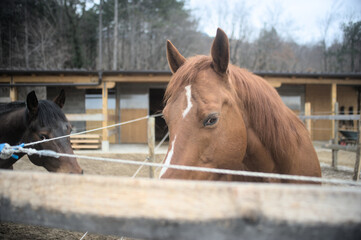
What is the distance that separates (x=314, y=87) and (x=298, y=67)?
13596 mm

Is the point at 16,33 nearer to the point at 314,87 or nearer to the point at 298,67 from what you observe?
the point at 314,87

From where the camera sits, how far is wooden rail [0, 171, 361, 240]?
21.1 inches

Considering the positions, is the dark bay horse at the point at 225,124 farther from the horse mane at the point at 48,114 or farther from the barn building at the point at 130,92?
the barn building at the point at 130,92

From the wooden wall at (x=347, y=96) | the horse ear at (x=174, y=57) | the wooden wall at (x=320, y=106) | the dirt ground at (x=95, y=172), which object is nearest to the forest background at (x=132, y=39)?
the wooden wall at (x=347, y=96)

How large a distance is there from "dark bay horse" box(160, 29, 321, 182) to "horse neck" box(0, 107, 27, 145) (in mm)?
2005

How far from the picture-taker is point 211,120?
1.35 meters

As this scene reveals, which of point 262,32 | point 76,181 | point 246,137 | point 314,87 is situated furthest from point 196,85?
point 262,32

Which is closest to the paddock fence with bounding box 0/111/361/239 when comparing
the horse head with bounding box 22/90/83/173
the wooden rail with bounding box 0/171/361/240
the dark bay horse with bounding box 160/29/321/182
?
the wooden rail with bounding box 0/171/361/240

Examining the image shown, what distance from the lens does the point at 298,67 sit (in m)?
23.6

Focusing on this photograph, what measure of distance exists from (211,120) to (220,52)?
50 centimetres

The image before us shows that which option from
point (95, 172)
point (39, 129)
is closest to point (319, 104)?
point (95, 172)

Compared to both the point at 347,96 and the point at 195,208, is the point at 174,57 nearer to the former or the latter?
the point at 195,208

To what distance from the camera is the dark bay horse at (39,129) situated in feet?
7.59

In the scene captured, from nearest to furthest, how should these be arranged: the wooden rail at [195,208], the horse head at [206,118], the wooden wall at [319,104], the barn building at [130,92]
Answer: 1. the wooden rail at [195,208]
2. the horse head at [206,118]
3. the barn building at [130,92]
4. the wooden wall at [319,104]
